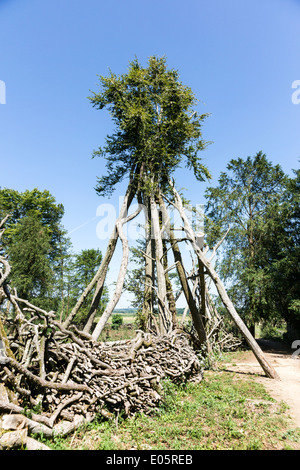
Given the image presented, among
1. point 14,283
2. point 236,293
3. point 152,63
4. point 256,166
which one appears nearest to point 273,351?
point 236,293

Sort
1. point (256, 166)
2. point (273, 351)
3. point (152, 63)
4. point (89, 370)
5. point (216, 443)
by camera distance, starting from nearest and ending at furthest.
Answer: point (216, 443) < point (89, 370) < point (152, 63) < point (273, 351) < point (256, 166)

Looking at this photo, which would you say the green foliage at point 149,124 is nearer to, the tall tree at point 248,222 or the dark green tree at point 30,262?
the tall tree at point 248,222

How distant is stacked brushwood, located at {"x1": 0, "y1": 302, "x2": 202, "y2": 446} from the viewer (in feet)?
9.02

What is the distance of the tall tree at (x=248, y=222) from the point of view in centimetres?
1318

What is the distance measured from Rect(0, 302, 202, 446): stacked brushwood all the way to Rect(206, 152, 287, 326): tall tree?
1048 cm

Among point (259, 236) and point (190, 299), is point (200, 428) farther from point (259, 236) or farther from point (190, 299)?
point (259, 236)

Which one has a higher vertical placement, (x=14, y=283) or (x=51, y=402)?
(x=14, y=283)

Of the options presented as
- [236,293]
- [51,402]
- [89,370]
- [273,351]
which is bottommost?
[273,351]

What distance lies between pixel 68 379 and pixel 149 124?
761 centimetres

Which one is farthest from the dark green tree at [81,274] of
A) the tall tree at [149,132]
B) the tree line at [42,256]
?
the tall tree at [149,132]

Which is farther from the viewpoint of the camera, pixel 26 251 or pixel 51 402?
pixel 26 251

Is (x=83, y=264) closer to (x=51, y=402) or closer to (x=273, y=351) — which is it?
(x=273, y=351)

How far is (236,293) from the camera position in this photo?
Result: 13.8 m
